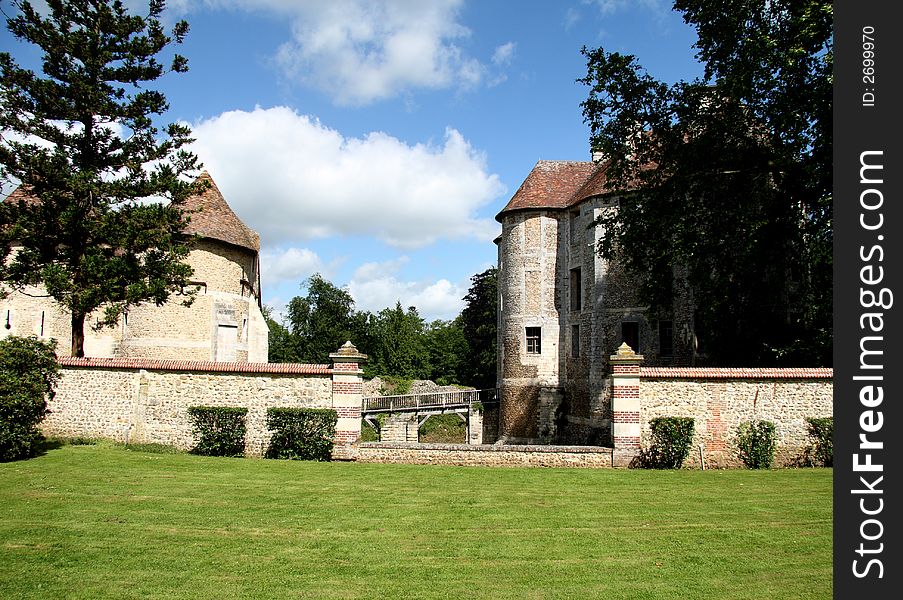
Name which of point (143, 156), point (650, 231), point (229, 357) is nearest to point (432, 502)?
point (650, 231)

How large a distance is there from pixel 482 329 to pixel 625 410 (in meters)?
34.1

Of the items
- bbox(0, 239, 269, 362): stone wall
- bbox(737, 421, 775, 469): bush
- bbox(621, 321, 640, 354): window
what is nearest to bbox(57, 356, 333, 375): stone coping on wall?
bbox(0, 239, 269, 362): stone wall

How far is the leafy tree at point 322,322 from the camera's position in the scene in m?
63.3

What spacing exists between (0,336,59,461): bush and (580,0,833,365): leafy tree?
1469 centimetres

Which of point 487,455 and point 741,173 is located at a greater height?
point 741,173

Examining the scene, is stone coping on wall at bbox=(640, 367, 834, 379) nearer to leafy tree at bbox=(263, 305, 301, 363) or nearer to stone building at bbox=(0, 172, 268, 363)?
stone building at bbox=(0, 172, 268, 363)

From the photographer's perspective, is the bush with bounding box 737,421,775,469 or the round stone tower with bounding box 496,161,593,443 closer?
the bush with bounding box 737,421,775,469

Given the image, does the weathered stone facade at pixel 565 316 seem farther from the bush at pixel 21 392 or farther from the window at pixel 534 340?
the bush at pixel 21 392

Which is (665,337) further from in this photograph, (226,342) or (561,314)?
(226,342)

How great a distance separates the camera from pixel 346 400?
1428 cm

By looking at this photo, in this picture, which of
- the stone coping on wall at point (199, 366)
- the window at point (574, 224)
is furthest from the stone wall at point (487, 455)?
the window at point (574, 224)

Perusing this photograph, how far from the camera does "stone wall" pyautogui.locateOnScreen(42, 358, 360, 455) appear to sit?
1448cm

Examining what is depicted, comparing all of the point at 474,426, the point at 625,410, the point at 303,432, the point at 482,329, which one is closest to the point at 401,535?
the point at 303,432
